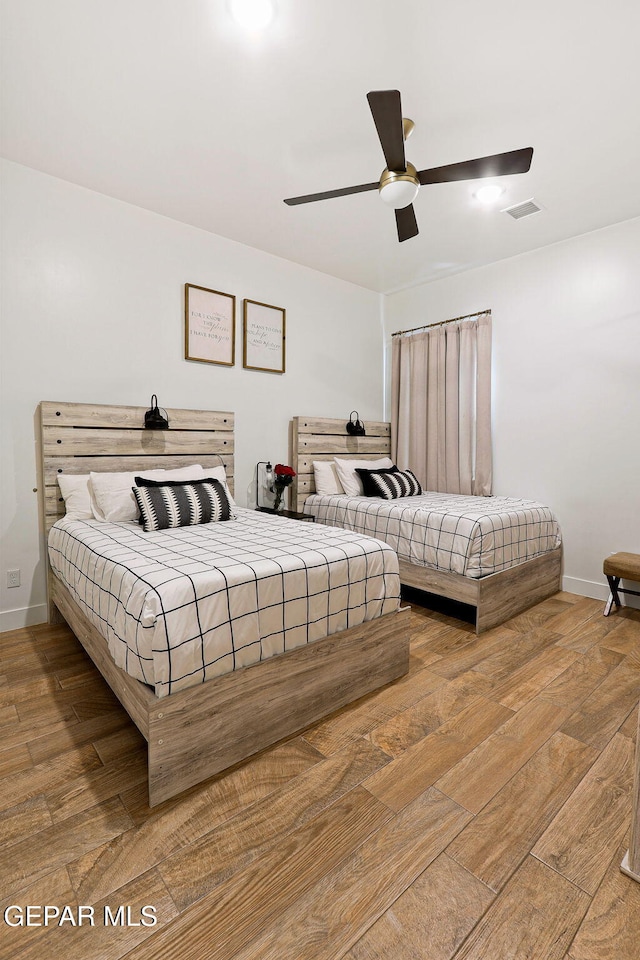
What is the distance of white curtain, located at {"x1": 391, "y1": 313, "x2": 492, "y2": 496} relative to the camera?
13.2 ft

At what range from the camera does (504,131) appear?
2348mm

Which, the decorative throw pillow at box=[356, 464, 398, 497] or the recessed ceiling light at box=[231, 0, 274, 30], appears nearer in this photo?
the recessed ceiling light at box=[231, 0, 274, 30]

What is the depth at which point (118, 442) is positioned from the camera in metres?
3.09

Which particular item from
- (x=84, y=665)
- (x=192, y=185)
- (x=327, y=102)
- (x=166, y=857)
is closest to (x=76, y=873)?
(x=166, y=857)

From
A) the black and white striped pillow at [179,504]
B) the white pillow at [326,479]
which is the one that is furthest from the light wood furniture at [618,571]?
the black and white striped pillow at [179,504]

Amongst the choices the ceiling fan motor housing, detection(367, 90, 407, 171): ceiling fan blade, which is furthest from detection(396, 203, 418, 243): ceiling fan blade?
detection(367, 90, 407, 171): ceiling fan blade

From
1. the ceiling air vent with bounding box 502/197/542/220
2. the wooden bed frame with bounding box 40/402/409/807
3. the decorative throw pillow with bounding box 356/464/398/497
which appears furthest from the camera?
the decorative throw pillow with bounding box 356/464/398/497

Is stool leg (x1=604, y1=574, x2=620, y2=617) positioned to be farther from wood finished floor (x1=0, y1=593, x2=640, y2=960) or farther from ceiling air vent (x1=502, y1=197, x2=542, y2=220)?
ceiling air vent (x1=502, y1=197, x2=542, y2=220)

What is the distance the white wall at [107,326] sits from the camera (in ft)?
8.99

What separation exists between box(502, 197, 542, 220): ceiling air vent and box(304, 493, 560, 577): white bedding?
80.9 inches

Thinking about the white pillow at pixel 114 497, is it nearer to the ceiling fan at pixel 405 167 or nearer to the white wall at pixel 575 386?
the ceiling fan at pixel 405 167

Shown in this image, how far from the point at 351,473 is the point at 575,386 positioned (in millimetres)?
1917

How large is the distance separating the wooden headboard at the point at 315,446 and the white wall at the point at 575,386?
129 cm

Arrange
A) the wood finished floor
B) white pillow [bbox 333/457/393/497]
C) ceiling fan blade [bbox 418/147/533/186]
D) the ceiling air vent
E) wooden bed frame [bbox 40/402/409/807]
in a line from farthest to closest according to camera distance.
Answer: white pillow [bbox 333/457/393/497], the ceiling air vent, ceiling fan blade [bbox 418/147/533/186], wooden bed frame [bbox 40/402/409/807], the wood finished floor
